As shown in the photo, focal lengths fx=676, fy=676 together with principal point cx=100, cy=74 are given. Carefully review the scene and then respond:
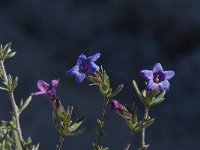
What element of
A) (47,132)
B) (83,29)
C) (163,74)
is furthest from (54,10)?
(163,74)

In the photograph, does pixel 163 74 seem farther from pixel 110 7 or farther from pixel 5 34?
pixel 5 34

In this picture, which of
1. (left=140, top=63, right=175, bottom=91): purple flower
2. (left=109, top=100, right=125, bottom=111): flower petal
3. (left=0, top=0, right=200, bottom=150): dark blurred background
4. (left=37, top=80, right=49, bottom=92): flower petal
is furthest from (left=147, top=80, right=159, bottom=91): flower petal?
(left=0, top=0, right=200, bottom=150): dark blurred background

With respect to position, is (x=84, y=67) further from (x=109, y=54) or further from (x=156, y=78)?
(x=109, y=54)

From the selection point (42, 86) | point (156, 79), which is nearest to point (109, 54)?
point (42, 86)

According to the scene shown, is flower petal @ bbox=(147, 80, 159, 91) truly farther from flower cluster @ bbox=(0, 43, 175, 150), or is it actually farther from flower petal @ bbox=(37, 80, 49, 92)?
flower petal @ bbox=(37, 80, 49, 92)

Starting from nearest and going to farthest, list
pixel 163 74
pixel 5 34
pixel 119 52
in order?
pixel 163 74 → pixel 119 52 → pixel 5 34
